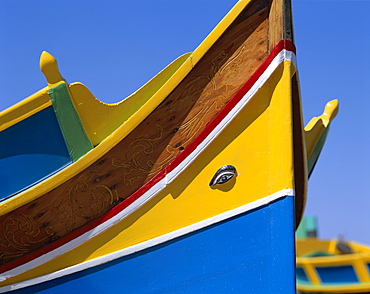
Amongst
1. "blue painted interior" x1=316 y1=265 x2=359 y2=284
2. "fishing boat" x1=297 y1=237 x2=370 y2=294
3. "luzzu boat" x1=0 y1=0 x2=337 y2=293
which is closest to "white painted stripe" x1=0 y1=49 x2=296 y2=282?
"luzzu boat" x1=0 y1=0 x2=337 y2=293

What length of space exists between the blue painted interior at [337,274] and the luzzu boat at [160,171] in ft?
32.3

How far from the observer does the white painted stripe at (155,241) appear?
2870 millimetres

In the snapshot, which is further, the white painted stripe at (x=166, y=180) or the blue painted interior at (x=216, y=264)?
the white painted stripe at (x=166, y=180)

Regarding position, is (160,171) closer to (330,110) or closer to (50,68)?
(50,68)

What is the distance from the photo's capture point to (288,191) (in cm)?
280

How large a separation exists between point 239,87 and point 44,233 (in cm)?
154

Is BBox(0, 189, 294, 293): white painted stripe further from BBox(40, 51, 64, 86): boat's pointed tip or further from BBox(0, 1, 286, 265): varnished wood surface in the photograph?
BBox(40, 51, 64, 86): boat's pointed tip

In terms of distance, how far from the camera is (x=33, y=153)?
3139 mm

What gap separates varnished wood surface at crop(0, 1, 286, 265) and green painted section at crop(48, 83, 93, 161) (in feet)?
0.53

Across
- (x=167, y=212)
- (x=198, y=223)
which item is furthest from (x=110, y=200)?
(x=198, y=223)

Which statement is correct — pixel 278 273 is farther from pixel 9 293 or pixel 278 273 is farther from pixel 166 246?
pixel 9 293

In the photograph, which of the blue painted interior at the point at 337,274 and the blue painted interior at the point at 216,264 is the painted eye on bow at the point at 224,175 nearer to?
the blue painted interior at the point at 216,264

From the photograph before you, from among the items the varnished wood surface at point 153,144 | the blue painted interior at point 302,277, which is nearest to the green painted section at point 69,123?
the varnished wood surface at point 153,144

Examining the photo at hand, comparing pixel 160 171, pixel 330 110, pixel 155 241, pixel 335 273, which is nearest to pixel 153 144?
pixel 160 171
